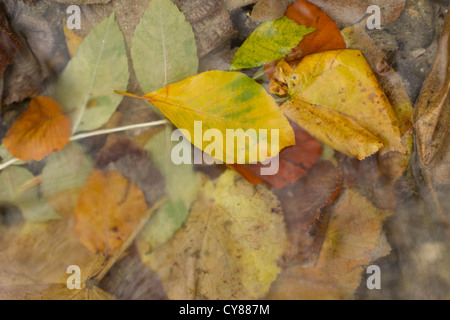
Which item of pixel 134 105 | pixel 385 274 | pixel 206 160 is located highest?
pixel 134 105

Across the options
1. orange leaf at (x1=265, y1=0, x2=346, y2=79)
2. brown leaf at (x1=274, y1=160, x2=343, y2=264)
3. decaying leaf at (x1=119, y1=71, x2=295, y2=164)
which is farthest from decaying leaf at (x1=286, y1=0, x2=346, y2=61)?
brown leaf at (x1=274, y1=160, x2=343, y2=264)

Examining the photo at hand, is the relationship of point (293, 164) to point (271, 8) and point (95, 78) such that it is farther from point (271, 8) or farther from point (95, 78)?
point (95, 78)

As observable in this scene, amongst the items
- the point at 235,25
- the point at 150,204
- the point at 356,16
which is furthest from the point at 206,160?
the point at 356,16

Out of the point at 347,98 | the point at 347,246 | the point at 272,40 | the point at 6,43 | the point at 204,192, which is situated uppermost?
the point at 6,43

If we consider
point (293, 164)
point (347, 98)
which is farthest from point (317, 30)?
point (293, 164)

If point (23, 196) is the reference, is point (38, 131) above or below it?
above

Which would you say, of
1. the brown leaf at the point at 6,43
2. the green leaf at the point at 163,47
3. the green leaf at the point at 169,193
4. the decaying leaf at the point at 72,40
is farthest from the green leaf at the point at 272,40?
the brown leaf at the point at 6,43

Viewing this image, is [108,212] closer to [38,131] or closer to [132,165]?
[132,165]

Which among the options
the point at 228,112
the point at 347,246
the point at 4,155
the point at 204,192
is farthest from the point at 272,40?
the point at 4,155
